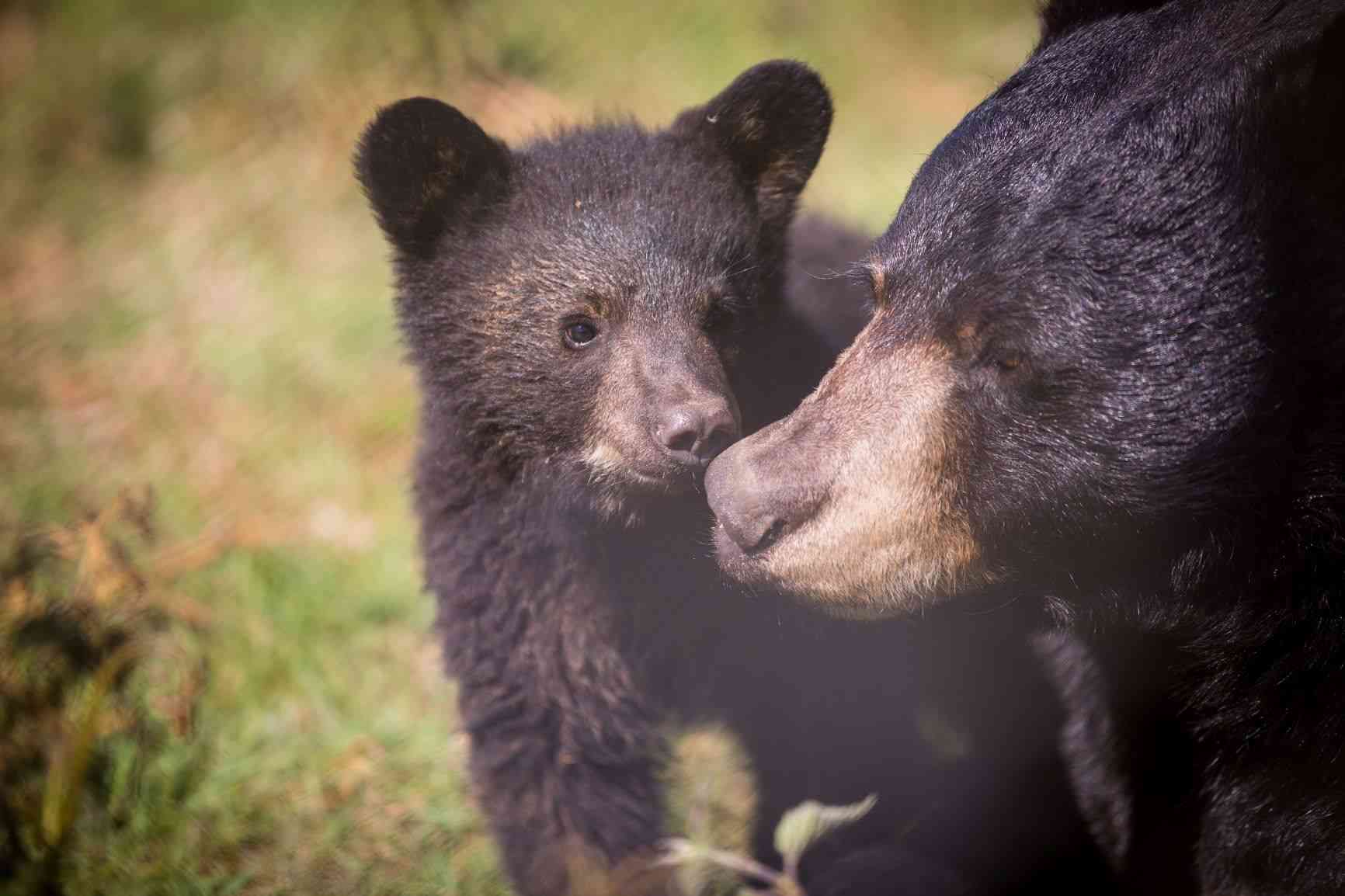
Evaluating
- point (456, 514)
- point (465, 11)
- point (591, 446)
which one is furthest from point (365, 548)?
point (465, 11)

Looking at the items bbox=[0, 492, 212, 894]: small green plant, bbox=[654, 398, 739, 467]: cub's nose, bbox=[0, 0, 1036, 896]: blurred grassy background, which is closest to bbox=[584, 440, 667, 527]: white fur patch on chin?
bbox=[654, 398, 739, 467]: cub's nose

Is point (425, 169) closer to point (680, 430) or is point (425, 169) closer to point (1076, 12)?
point (680, 430)

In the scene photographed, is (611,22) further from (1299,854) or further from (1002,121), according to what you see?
(1299,854)

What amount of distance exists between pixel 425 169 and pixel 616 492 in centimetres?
98

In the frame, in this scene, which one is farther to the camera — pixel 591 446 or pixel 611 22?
pixel 611 22

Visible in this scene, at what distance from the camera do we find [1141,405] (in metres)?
2.15

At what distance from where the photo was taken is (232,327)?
20.7ft

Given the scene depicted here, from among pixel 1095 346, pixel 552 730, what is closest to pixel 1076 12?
pixel 1095 346

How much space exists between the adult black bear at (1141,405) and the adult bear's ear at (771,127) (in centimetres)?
83

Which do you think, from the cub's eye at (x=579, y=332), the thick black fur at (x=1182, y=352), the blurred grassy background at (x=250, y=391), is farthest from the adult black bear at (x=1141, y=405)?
the blurred grassy background at (x=250, y=391)

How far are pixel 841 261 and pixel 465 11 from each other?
121 inches

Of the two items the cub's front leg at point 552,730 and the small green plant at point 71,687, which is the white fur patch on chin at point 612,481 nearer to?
the cub's front leg at point 552,730

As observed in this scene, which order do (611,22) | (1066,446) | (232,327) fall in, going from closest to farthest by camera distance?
(1066,446) → (232,327) → (611,22)

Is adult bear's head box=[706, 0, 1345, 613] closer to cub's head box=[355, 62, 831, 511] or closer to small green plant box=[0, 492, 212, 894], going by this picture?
cub's head box=[355, 62, 831, 511]
